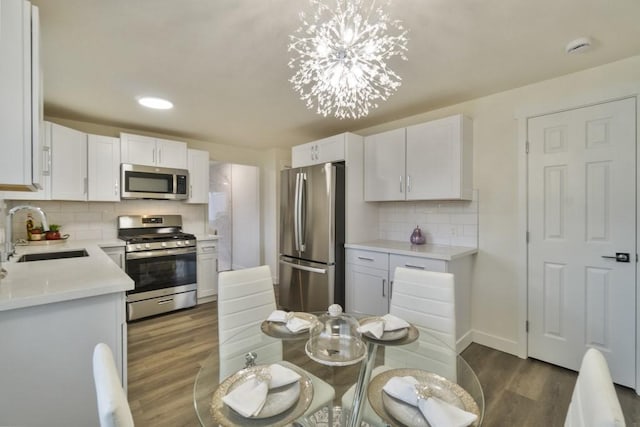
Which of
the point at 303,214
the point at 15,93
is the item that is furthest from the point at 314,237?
the point at 15,93

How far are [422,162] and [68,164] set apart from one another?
146 inches

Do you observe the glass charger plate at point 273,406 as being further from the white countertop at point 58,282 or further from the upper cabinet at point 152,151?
the upper cabinet at point 152,151

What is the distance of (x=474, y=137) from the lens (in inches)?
112

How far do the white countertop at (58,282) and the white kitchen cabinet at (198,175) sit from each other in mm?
2128

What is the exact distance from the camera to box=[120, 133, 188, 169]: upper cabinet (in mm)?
3551

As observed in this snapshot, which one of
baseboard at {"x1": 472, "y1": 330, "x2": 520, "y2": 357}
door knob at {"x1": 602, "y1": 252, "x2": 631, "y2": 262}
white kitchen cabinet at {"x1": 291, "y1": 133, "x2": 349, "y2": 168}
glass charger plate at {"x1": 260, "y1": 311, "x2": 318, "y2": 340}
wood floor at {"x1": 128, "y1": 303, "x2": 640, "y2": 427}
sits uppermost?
white kitchen cabinet at {"x1": 291, "y1": 133, "x2": 349, "y2": 168}

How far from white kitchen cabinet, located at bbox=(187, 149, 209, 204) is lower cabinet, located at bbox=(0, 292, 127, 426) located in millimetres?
2805

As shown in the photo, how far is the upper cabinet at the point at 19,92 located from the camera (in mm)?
1229

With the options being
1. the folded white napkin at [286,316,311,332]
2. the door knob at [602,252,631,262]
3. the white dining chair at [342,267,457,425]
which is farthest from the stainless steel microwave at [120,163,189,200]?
the door knob at [602,252,631,262]

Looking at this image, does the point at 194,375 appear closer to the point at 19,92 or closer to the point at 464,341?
the point at 19,92

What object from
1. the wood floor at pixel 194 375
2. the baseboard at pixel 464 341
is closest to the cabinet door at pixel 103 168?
the wood floor at pixel 194 375

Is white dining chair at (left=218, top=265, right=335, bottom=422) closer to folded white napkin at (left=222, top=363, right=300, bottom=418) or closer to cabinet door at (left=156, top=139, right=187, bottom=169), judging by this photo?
folded white napkin at (left=222, top=363, right=300, bottom=418)

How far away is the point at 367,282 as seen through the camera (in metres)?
3.04

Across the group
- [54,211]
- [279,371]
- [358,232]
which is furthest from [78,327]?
[54,211]
